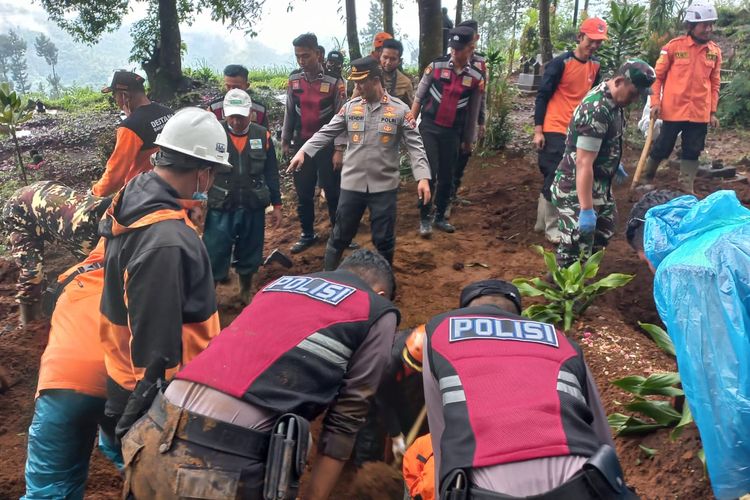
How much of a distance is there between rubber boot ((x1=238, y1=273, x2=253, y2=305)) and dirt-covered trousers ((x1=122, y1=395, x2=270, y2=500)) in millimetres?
3251

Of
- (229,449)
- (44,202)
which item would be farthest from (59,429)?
(44,202)

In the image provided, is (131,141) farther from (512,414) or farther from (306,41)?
(512,414)

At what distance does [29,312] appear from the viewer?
4695mm

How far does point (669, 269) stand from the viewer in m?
2.16

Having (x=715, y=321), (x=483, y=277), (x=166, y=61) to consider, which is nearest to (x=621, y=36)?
(x=483, y=277)

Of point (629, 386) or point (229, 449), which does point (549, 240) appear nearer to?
point (629, 386)

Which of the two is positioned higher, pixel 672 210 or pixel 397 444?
pixel 672 210

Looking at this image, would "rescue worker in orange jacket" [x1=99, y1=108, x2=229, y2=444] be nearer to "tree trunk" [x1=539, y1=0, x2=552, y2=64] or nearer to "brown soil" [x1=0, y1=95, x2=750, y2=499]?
"brown soil" [x1=0, y1=95, x2=750, y2=499]

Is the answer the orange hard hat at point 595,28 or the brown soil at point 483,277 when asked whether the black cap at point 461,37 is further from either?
the brown soil at point 483,277

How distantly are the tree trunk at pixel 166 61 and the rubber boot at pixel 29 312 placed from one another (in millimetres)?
8084

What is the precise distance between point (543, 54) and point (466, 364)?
380 inches

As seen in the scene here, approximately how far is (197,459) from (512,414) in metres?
0.95

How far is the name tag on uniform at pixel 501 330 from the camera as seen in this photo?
1.83 meters

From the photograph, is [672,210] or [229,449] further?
[672,210]
